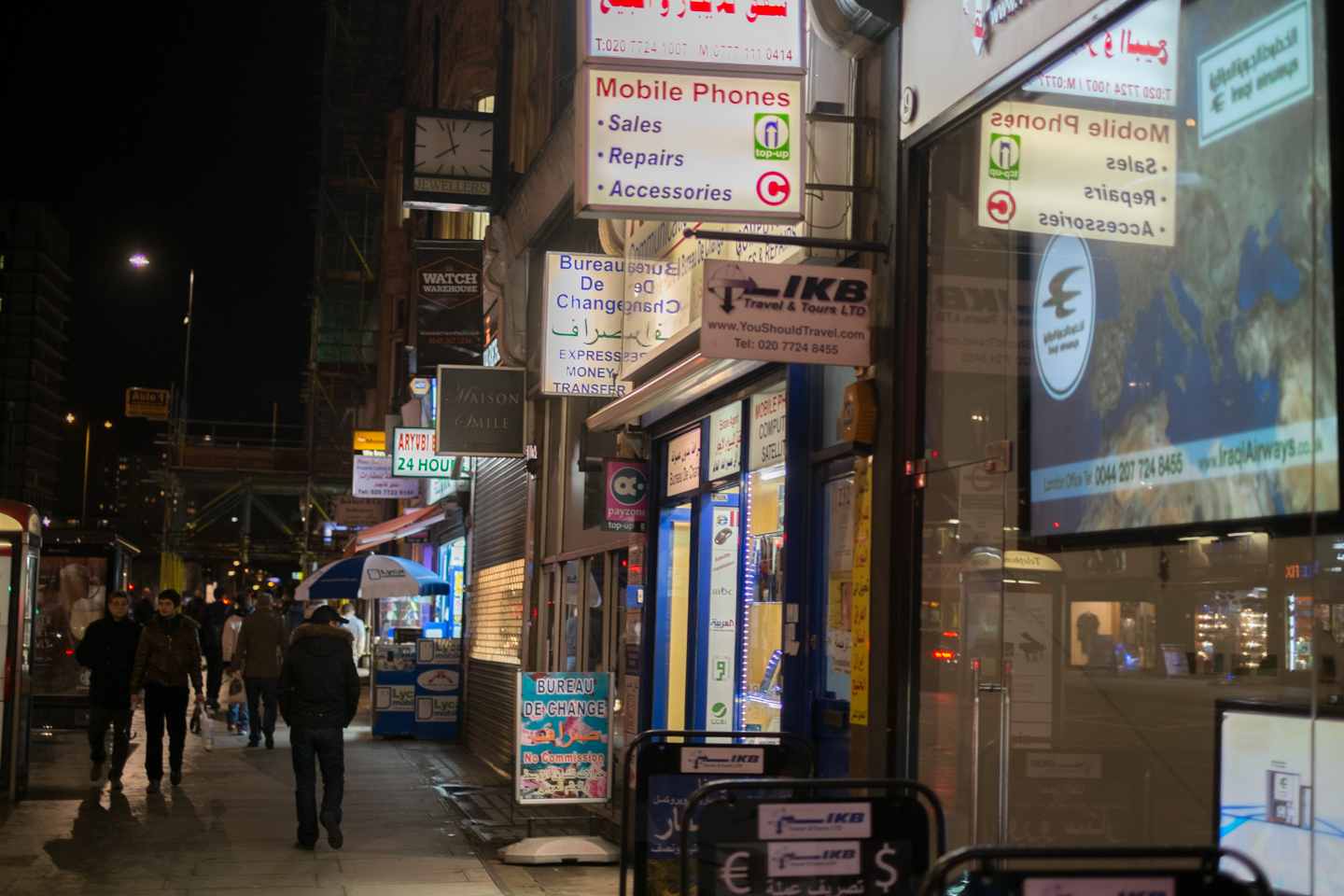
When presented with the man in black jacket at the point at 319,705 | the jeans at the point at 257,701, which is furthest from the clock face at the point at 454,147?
the man in black jacket at the point at 319,705

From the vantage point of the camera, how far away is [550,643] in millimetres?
17109

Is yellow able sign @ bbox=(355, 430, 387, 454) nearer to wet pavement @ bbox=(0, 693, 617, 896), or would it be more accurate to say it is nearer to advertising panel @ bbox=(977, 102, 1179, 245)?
wet pavement @ bbox=(0, 693, 617, 896)

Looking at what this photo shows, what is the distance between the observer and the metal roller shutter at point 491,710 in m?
17.5

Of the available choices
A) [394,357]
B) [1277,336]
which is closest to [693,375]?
[1277,336]

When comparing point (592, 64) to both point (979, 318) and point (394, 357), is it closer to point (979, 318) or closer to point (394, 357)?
point (979, 318)

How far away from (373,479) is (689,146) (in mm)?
24625

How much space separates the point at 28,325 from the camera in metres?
152

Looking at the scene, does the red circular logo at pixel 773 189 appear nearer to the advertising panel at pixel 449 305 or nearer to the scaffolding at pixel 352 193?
the advertising panel at pixel 449 305

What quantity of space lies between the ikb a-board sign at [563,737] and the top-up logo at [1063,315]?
5128 millimetres

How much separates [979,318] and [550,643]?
35.0 feet

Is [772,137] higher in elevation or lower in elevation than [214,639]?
higher

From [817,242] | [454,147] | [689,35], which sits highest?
[454,147]

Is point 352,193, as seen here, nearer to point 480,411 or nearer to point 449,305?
point 449,305

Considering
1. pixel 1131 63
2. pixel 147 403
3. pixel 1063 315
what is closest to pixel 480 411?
pixel 1063 315
